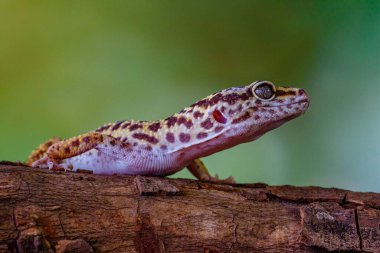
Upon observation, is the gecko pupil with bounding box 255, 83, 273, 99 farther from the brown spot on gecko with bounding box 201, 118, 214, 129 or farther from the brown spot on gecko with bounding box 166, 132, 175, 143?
the brown spot on gecko with bounding box 166, 132, 175, 143

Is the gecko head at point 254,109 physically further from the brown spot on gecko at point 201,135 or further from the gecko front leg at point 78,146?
the gecko front leg at point 78,146

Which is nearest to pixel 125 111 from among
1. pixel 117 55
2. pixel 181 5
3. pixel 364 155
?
pixel 117 55

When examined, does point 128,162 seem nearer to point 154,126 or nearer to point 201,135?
point 154,126

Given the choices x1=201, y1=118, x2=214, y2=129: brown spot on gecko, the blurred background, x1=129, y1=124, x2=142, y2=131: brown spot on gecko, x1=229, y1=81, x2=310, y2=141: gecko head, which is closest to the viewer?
x1=229, y1=81, x2=310, y2=141: gecko head

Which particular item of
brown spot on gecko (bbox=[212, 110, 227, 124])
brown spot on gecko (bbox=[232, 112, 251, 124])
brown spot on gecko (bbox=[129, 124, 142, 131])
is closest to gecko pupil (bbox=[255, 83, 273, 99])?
brown spot on gecko (bbox=[232, 112, 251, 124])

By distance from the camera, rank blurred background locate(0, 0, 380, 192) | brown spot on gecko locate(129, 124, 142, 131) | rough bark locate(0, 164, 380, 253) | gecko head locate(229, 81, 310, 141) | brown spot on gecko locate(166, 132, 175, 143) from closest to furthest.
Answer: rough bark locate(0, 164, 380, 253) < gecko head locate(229, 81, 310, 141) < brown spot on gecko locate(166, 132, 175, 143) < brown spot on gecko locate(129, 124, 142, 131) < blurred background locate(0, 0, 380, 192)

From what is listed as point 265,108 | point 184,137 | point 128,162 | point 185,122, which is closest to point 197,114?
point 185,122
